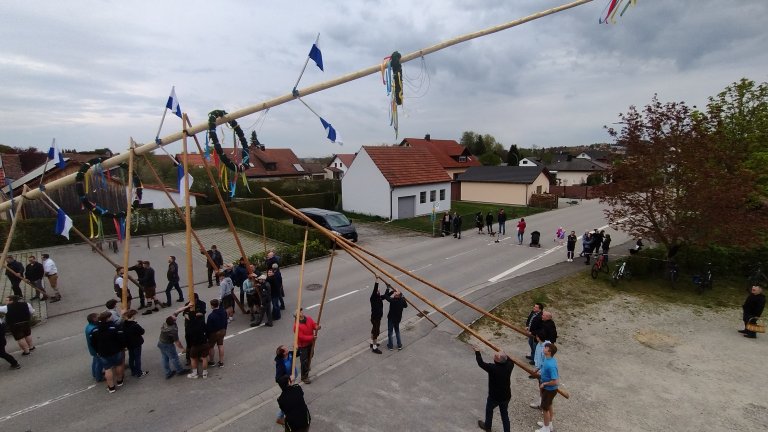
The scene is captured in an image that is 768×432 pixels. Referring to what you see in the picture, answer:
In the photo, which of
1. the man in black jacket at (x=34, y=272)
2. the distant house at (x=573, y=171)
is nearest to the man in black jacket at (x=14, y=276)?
the man in black jacket at (x=34, y=272)

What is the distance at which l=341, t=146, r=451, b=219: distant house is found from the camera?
93.4ft

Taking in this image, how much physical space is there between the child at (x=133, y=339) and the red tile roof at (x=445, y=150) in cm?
4653

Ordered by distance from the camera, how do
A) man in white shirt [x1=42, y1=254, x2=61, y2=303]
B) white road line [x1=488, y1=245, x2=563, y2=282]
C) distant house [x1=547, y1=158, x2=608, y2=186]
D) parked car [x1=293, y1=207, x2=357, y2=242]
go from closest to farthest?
man in white shirt [x1=42, y1=254, x2=61, y2=303] → white road line [x1=488, y1=245, x2=563, y2=282] → parked car [x1=293, y1=207, x2=357, y2=242] → distant house [x1=547, y1=158, x2=608, y2=186]

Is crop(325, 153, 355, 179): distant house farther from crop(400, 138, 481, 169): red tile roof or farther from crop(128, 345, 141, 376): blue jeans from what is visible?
crop(128, 345, 141, 376): blue jeans

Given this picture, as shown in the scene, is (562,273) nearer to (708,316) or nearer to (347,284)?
(708,316)

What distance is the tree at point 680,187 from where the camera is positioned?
12477 millimetres

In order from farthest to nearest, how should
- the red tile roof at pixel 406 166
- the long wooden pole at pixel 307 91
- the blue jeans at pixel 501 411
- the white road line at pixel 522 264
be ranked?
the red tile roof at pixel 406 166 → the white road line at pixel 522 264 → the blue jeans at pixel 501 411 → the long wooden pole at pixel 307 91

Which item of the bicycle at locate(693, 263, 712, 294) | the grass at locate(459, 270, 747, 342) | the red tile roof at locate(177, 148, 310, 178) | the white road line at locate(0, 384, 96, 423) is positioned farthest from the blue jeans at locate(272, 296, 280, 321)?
the red tile roof at locate(177, 148, 310, 178)

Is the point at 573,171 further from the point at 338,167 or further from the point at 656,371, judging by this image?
the point at 656,371

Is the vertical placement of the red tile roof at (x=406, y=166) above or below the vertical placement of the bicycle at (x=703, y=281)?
above

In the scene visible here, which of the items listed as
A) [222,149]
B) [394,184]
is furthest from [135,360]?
[394,184]

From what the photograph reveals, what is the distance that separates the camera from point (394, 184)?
27812 millimetres

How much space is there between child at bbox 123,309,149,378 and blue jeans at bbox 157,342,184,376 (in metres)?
0.43

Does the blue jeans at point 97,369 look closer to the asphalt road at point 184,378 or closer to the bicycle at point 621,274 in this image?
the asphalt road at point 184,378
